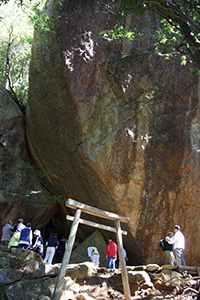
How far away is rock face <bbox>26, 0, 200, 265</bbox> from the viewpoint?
32.9ft

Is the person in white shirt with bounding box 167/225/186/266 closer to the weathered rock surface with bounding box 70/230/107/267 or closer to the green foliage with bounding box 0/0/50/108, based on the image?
the weathered rock surface with bounding box 70/230/107/267

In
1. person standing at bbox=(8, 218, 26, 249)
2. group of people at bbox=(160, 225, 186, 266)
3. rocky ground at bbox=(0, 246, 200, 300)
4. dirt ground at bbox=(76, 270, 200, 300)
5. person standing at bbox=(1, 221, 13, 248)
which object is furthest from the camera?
person standing at bbox=(1, 221, 13, 248)

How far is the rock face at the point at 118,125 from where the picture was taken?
10.0 metres

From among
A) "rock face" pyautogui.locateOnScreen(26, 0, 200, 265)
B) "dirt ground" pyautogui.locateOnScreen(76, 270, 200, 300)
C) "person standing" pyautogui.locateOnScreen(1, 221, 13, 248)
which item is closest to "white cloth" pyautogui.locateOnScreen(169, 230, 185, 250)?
"dirt ground" pyautogui.locateOnScreen(76, 270, 200, 300)

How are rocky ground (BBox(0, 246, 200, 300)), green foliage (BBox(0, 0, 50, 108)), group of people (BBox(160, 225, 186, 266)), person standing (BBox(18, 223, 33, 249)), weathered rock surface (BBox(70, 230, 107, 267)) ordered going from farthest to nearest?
green foliage (BBox(0, 0, 50, 108)) < weathered rock surface (BBox(70, 230, 107, 267)) < group of people (BBox(160, 225, 186, 266)) < person standing (BBox(18, 223, 33, 249)) < rocky ground (BBox(0, 246, 200, 300))

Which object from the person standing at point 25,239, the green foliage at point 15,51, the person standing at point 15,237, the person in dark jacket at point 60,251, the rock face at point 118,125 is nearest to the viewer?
the person standing at point 25,239

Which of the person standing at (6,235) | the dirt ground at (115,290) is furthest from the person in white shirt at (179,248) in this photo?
the person standing at (6,235)

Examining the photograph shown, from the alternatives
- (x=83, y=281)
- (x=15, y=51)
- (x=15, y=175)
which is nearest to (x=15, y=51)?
(x=15, y=51)

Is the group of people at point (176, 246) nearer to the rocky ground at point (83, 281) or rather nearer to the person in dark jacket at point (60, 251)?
the rocky ground at point (83, 281)

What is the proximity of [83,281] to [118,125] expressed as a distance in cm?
604

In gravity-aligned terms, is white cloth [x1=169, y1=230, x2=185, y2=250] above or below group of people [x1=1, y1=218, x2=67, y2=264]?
above

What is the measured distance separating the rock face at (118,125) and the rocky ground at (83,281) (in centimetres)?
310

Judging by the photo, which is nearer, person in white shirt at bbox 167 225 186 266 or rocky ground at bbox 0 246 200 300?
rocky ground at bbox 0 246 200 300

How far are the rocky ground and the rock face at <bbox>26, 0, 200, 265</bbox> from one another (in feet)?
10.2
